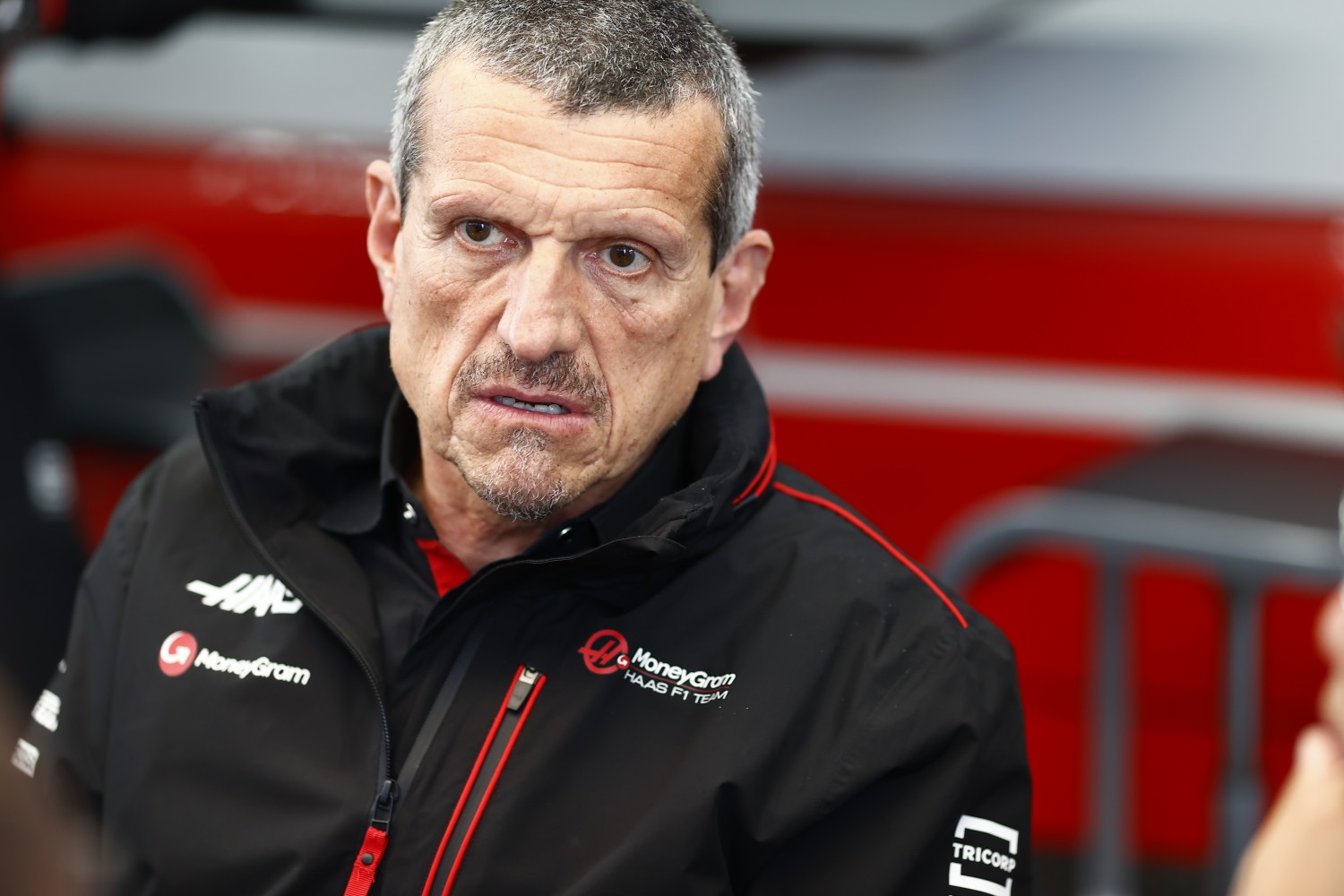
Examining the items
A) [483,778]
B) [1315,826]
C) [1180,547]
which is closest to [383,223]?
[483,778]

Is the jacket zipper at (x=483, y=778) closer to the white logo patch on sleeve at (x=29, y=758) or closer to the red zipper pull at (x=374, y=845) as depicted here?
the red zipper pull at (x=374, y=845)

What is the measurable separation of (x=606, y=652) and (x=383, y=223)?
0.45m

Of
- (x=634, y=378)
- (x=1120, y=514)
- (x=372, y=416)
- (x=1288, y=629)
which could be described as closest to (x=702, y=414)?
(x=634, y=378)

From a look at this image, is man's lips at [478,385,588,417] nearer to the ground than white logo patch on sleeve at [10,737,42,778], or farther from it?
farther from it

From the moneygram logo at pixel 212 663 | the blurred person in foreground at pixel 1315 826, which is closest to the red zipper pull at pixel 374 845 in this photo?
the moneygram logo at pixel 212 663

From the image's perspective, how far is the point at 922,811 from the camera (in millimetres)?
1418

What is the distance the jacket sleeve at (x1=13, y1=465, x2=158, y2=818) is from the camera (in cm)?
162

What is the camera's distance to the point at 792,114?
3.51 metres

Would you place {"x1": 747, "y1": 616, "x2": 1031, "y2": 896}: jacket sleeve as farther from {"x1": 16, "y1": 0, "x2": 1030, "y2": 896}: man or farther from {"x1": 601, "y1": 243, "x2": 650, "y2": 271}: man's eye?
{"x1": 601, "y1": 243, "x2": 650, "y2": 271}: man's eye

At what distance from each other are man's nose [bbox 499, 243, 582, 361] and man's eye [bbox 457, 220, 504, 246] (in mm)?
37

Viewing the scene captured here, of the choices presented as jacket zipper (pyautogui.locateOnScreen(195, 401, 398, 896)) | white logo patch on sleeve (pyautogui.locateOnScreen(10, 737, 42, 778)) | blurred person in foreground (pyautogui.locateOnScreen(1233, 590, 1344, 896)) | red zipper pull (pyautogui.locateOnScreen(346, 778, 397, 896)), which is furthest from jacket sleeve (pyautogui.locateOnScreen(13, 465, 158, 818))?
blurred person in foreground (pyautogui.locateOnScreen(1233, 590, 1344, 896))

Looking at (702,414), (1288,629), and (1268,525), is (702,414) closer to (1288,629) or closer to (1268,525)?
(1268,525)

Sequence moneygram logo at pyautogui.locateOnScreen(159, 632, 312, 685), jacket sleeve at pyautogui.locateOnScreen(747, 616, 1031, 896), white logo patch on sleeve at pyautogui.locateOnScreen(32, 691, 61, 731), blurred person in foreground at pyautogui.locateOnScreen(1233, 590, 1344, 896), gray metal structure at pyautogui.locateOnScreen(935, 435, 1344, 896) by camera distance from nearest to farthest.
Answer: blurred person in foreground at pyautogui.locateOnScreen(1233, 590, 1344, 896), jacket sleeve at pyautogui.locateOnScreen(747, 616, 1031, 896), moneygram logo at pyautogui.locateOnScreen(159, 632, 312, 685), white logo patch on sleeve at pyautogui.locateOnScreen(32, 691, 61, 731), gray metal structure at pyautogui.locateOnScreen(935, 435, 1344, 896)

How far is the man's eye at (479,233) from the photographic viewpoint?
1.46 meters
